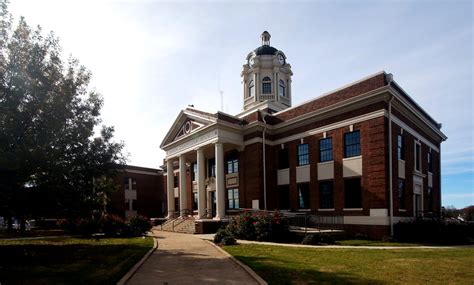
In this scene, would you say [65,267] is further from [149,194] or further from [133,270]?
[149,194]

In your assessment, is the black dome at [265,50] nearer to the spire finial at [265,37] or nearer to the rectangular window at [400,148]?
the spire finial at [265,37]

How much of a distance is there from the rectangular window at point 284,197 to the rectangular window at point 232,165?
14.6 feet

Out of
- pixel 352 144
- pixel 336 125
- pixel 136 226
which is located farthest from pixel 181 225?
pixel 352 144

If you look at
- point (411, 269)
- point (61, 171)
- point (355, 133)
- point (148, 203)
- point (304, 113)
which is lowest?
point (148, 203)

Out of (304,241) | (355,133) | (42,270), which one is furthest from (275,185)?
(42,270)

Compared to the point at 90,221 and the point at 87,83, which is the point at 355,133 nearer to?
the point at 87,83

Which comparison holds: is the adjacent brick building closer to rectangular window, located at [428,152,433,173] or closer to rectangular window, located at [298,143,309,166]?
rectangular window, located at [298,143,309,166]

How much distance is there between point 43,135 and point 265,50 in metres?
28.3

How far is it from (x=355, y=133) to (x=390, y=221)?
5637mm

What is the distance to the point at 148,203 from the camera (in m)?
47.4

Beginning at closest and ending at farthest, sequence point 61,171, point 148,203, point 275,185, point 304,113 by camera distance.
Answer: point 61,171
point 304,113
point 275,185
point 148,203

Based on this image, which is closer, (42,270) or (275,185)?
(42,270)

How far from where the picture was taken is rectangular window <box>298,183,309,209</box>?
970 inches

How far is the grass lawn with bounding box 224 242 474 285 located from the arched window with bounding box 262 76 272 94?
79.8 feet
